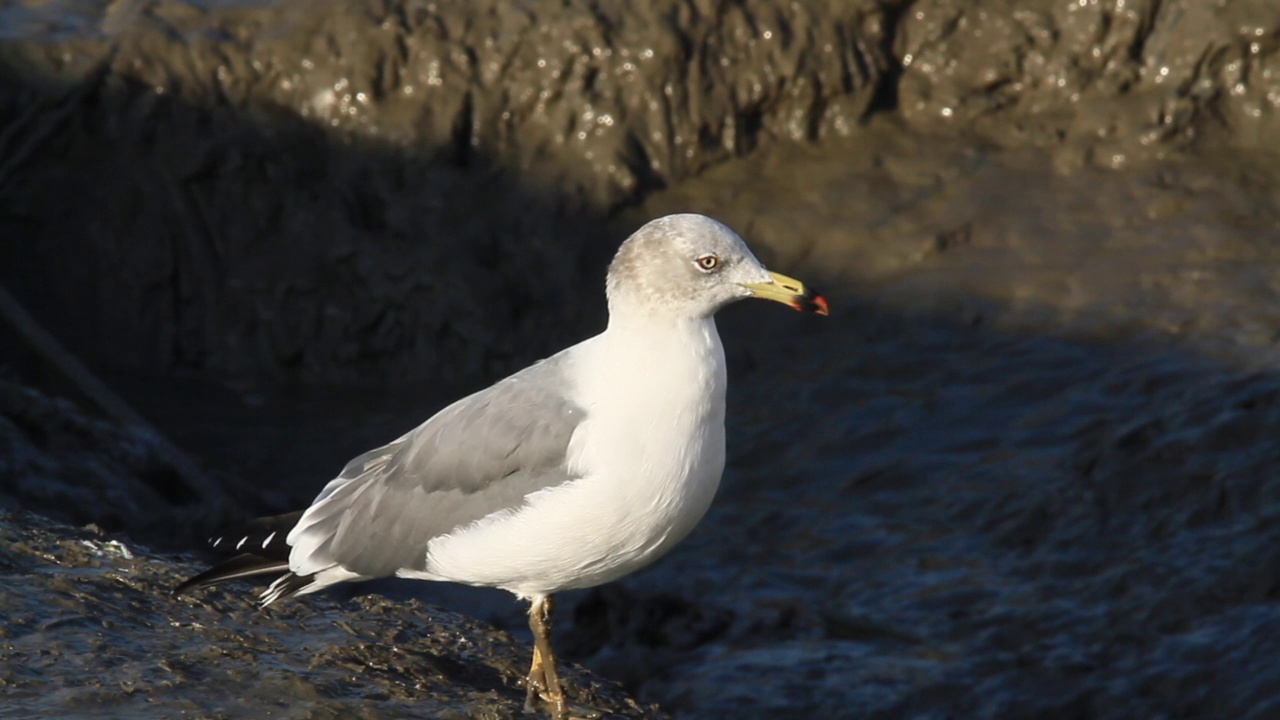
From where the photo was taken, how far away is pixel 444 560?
4496 mm

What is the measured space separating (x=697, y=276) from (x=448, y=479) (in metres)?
0.88

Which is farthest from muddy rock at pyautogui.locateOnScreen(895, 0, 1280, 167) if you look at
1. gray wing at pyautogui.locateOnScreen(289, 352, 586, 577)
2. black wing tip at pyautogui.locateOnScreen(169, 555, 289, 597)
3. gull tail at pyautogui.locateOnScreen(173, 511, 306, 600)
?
black wing tip at pyautogui.locateOnScreen(169, 555, 289, 597)

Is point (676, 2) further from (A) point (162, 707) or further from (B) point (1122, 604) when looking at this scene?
(A) point (162, 707)

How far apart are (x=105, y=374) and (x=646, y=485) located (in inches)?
187

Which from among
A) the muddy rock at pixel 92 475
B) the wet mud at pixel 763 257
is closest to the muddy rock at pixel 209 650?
the muddy rock at pixel 92 475

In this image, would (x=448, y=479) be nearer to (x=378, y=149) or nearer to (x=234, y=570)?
(x=234, y=570)

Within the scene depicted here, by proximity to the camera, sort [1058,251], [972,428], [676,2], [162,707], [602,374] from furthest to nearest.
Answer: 1. [676,2]
2. [1058,251]
3. [972,428]
4. [602,374]
5. [162,707]

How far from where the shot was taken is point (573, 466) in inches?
166

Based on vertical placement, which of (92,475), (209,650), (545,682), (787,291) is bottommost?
(545,682)

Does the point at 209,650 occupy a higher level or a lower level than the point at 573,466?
lower

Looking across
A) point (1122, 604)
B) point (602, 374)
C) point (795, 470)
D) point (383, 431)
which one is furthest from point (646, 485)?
point (383, 431)

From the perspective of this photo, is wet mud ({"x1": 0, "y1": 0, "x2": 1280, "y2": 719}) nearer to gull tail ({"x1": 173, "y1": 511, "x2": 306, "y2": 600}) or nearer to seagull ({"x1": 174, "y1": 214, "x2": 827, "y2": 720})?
gull tail ({"x1": 173, "y1": 511, "x2": 306, "y2": 600})

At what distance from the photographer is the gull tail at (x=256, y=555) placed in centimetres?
447

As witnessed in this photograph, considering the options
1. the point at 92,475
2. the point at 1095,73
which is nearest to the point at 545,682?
the point at 92,475
